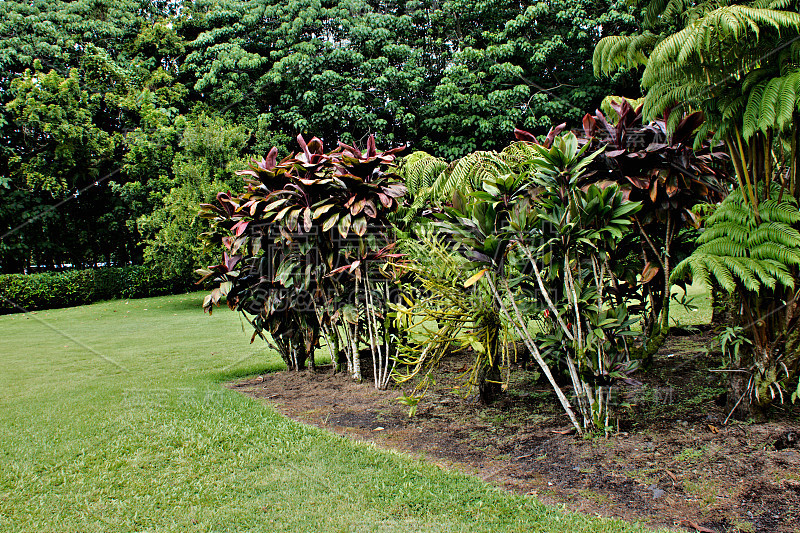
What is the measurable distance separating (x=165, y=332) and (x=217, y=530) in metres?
8.55

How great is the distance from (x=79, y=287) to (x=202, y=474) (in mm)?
16643

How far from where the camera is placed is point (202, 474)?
322cm

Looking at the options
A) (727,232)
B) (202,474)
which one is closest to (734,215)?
(727,232)

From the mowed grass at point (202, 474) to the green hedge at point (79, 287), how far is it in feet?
39.0

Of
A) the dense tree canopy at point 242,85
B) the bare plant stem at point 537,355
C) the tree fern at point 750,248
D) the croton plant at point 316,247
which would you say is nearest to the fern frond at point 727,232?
the tree fern at point 750,248

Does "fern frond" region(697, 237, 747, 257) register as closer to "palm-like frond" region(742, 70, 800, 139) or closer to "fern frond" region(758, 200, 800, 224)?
"fern frond" region(758, 200, 800, 224)

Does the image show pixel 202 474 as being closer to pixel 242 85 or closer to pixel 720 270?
pixel 720 270

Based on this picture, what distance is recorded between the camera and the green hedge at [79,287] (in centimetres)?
1566

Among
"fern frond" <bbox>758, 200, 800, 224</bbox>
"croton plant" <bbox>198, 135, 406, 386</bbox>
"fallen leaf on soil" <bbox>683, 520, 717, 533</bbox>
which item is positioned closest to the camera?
"fallen leaf on soil" <bbox>683, 520, 717, 533</bbox>

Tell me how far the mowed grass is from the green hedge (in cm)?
1188

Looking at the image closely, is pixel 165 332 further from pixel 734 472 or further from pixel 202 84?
pixel 202 84

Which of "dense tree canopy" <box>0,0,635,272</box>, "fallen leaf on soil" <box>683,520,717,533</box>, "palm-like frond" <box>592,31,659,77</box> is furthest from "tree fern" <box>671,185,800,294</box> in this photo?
"dense tree canopy" <box>0,0,635,272</box>

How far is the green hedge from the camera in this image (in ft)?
51.4

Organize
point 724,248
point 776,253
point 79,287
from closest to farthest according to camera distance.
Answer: point 776,253 < point 724,248 < point 79,287
